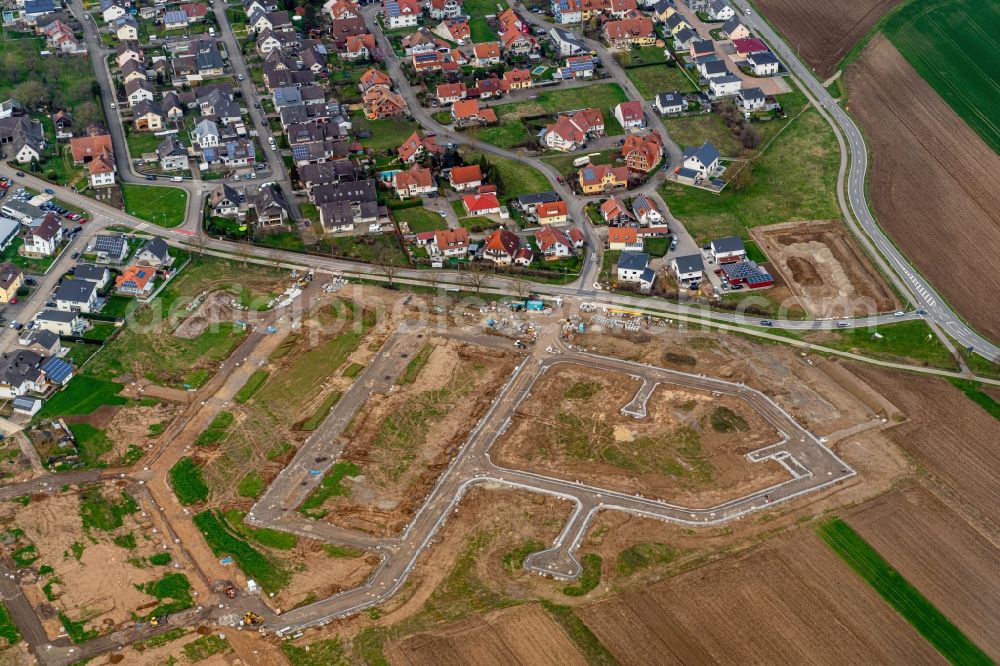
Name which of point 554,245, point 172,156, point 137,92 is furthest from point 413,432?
point 137,92

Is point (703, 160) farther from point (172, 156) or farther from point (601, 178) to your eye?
point (172, 156)

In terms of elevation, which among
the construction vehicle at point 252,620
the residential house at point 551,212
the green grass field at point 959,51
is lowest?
the construction vehicle at point 252,620

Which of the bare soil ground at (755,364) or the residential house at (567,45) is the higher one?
→ the bare soil ground at (755,364)

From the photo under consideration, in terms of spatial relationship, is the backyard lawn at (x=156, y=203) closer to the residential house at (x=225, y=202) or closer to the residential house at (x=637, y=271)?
the residential house at (x=225, y=202)

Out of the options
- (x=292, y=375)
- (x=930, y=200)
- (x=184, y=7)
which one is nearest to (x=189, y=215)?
A: (x=292, y=375)

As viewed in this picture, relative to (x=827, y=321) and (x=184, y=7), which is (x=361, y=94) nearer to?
(x=184, y=7)

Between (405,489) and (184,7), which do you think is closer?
(405,489)

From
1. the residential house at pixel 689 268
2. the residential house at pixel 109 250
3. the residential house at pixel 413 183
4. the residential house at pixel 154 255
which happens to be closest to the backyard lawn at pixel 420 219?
the residential house at pixel 413 183
